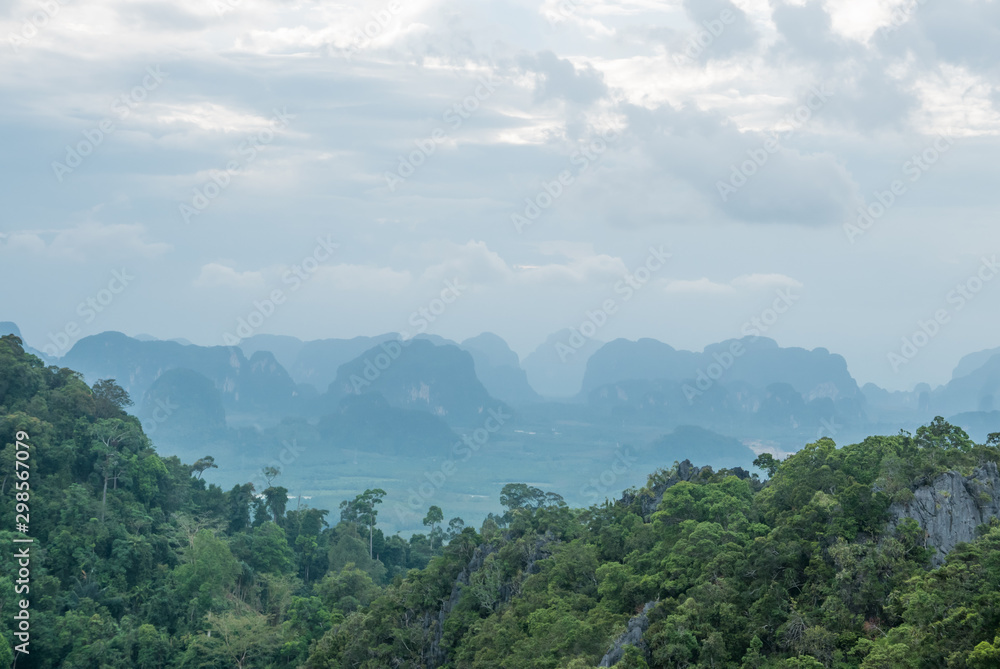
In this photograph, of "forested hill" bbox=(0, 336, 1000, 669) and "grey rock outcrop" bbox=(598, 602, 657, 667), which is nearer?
"forested hill" bbox=(0, 336, 1000, 669)

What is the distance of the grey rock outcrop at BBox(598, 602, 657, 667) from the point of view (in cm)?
1881

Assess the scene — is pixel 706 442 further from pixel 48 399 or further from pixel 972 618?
pixel 972 618

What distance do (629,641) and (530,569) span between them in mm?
7322

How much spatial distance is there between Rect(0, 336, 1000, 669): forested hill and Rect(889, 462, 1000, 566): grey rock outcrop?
0.14 ft

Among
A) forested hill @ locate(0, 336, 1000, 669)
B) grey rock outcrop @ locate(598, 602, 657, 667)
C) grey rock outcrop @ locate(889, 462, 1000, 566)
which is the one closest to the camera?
forested hill @ locate(0, 336, 1000, 669)

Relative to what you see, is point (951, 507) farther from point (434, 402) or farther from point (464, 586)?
point (434, 402)

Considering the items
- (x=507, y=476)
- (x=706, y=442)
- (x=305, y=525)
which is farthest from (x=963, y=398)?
(x=305, y=525)

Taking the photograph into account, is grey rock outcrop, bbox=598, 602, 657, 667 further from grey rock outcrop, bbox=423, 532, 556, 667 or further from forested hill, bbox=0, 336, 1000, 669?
grey rock outcrop, bbox=423, 532, 556, 667

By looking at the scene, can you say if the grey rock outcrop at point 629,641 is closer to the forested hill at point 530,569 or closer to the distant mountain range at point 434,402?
the forested hill at point 530,569

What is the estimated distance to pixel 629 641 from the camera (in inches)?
747

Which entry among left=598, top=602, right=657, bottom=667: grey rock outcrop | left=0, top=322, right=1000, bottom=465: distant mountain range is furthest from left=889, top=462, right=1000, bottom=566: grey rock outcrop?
left=0, top=322, right=1000, bottom=465: distant mountain range

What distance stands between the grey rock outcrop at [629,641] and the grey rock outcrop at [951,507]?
6072mm

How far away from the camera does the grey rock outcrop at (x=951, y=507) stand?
58.7 ft

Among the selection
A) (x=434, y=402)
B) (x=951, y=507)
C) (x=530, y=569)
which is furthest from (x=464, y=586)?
(x=434, y=402)
